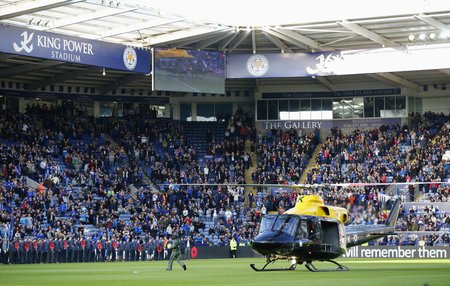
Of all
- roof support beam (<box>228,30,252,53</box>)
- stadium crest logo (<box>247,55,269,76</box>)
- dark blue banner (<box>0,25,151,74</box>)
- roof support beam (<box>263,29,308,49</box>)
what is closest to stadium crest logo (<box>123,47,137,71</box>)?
dark blue banner (<box>0,25,151,74</box>)

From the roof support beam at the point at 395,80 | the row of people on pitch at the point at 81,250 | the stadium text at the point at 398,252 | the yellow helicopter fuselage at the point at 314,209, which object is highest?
the roof support beam at the point at 395,80

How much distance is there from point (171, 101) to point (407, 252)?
2583cm

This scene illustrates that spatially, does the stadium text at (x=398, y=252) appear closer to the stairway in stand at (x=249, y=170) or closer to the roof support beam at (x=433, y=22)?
the stairway in stand at (x=249, y=170)

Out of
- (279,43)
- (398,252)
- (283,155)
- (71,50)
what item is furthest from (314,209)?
(283,155)

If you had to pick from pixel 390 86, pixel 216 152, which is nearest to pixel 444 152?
pixel 390 86

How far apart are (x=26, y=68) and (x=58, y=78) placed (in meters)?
5.78

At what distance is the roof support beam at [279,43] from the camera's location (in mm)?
58750

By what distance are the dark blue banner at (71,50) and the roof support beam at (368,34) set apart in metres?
12.8

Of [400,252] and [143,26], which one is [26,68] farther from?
[400,252]

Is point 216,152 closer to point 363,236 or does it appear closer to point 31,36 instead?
point 31,36

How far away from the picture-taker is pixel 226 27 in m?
56.0

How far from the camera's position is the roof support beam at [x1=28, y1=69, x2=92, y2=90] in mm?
63250

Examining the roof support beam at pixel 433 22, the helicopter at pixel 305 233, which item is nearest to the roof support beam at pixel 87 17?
the roof support beam at pixel 433 22

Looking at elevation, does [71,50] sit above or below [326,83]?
above
